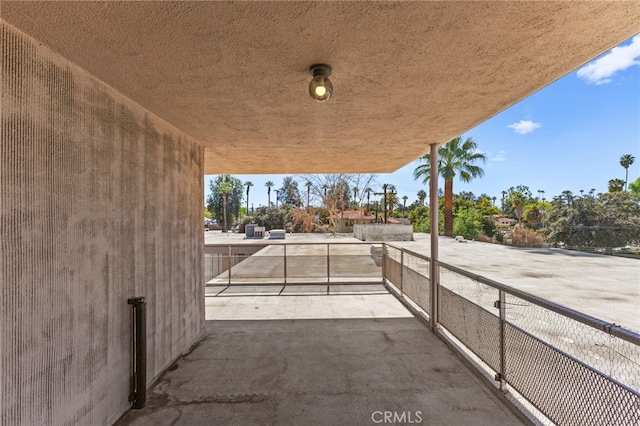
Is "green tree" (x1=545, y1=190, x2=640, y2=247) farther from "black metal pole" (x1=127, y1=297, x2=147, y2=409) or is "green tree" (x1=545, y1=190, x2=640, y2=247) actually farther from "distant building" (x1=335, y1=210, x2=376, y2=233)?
"black metal pole" (x1=127, y1=297, x2=147, y2=409)

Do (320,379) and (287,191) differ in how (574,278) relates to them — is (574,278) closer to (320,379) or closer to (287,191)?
(320,379)

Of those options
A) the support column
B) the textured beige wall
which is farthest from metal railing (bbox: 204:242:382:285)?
the textured beige wall

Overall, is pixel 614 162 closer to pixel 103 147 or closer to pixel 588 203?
pixel 588 203

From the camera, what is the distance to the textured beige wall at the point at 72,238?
4.57ft

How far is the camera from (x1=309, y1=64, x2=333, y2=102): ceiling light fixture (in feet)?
5.68

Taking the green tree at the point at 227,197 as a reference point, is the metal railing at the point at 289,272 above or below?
below

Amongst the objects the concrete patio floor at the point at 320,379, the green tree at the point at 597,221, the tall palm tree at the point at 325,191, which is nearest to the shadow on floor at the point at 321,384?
the concrete patio floor at the point at 320,379

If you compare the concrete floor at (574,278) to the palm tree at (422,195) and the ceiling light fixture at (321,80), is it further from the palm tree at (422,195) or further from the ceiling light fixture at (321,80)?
the palm tree at (422,195)

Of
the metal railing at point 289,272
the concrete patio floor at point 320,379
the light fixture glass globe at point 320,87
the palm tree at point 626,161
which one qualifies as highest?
the palm tree at point 626,161

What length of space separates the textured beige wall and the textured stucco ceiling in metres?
→ 0.25

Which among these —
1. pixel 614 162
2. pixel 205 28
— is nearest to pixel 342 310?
pixel 205 28

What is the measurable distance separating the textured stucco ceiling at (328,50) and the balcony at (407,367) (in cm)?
157

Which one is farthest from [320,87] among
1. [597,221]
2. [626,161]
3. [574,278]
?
[626,161]

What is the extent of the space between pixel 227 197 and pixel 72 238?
42.3 m
